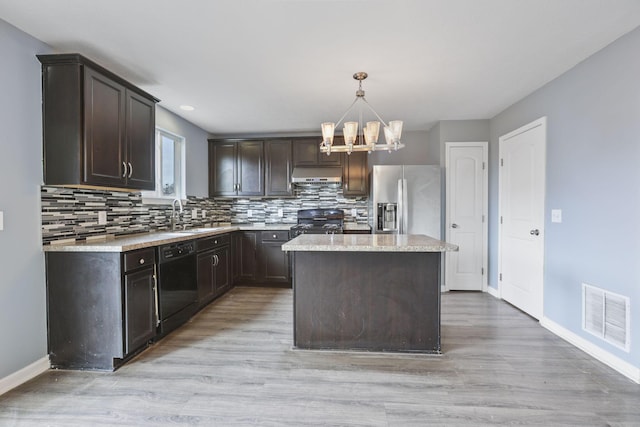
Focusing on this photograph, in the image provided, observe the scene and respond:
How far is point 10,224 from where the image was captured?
2025 millimetres

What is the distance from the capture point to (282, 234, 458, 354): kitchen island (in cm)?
250

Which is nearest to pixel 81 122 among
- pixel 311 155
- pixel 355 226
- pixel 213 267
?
pixel 213 267

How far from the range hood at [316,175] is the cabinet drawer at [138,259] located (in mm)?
2409

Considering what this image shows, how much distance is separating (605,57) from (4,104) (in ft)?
14.0

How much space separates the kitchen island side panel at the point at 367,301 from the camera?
2.50m

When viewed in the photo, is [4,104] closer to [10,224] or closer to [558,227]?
[10,224]

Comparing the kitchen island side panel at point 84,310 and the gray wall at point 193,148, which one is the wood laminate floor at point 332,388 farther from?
the gray wall at point 193,148

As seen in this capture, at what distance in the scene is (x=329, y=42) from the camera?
2262mm

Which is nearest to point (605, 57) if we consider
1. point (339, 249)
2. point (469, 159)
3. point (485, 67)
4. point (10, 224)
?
point (485, 67)

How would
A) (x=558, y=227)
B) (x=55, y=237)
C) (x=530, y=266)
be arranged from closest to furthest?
1. (x=55, y=237)
2. (x=558, y=227)
3. (x=530, y=266)

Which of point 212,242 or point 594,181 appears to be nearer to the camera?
point 594,181

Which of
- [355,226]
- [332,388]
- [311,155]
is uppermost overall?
[311,155]

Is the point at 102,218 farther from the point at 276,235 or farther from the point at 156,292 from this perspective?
the point at 276,235

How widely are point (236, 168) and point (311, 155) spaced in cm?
120
